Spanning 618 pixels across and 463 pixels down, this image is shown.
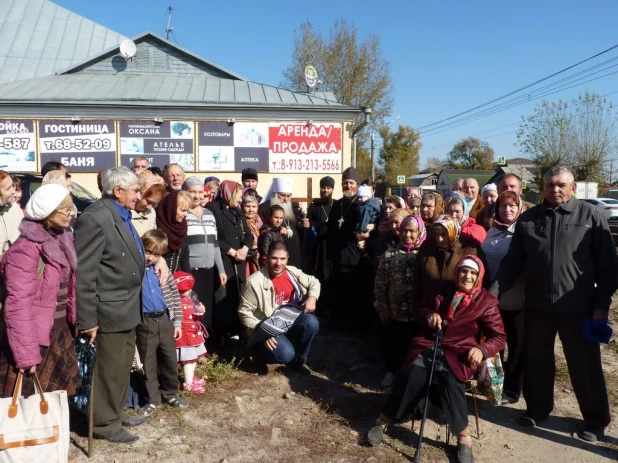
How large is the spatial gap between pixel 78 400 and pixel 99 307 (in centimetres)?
74

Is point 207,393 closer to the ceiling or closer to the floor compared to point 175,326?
closer to the floor

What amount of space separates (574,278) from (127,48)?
46.1 ft

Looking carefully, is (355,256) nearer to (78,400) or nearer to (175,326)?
(175,326)

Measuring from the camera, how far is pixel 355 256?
603 centimetres

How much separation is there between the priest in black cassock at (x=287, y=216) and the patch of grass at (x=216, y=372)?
1369mm

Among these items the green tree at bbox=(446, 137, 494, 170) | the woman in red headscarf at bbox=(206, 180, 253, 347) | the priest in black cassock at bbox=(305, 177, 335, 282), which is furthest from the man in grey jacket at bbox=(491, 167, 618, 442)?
the green tree at bbox=(446, 137, 494, 170)

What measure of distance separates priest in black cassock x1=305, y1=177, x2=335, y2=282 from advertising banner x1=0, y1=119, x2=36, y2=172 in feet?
26.9

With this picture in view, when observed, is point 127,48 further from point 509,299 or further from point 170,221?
point 509,299

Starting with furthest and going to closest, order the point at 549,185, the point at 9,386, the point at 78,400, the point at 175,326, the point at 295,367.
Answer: the point at 295,367
the point at 175,326
the point at 549,185
the point at 78,400
the point at 9,386

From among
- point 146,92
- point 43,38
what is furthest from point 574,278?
point 43,38

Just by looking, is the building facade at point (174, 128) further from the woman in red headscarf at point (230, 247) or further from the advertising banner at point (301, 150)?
the woman in red headscarf at point (230, 247)

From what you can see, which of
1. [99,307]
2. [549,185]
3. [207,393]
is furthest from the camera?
[207,393]

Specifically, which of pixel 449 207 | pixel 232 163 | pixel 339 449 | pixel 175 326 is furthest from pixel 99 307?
pixel 232 163

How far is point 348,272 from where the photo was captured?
6.07m
